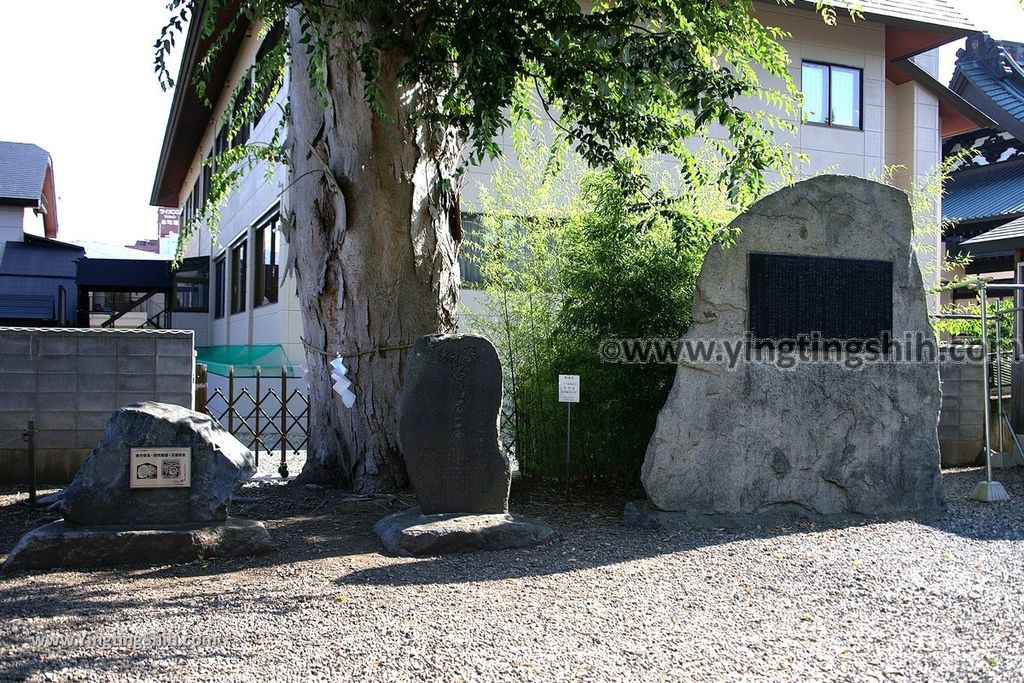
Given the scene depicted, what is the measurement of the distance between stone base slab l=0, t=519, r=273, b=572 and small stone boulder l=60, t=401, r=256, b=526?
0.10m

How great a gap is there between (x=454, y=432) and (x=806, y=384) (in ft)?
9.84

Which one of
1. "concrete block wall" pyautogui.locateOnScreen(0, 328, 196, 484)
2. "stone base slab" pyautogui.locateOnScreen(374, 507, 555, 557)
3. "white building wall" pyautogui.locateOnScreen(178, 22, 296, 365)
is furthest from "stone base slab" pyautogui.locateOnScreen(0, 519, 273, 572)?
"white building wall" pyautogui.locateOnScreen(178, 22, 296, 365)

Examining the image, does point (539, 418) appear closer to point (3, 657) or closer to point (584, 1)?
point (3, 657)

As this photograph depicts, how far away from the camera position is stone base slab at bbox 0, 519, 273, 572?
18.1 ft

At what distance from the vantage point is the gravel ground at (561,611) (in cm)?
387

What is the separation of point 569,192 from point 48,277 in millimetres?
21765

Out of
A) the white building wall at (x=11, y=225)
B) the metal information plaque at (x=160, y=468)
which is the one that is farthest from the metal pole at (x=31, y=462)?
the white building wall at (x=11, y=225)

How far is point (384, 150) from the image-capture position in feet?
25.5

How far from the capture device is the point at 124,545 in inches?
220

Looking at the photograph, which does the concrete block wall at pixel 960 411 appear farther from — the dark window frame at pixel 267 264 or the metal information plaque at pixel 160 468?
the dark window frame at pixel 267 264

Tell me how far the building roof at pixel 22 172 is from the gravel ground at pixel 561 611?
1020 inches

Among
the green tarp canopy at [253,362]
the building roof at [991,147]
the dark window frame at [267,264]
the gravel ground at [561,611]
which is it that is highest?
the building roof at [991,147]

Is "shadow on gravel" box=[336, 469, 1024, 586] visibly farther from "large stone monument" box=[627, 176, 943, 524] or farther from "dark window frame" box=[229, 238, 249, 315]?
"dark window frame" box=[229, 238, 249, 315]

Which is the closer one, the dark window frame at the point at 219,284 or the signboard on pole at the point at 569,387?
the signboard on pole at the point at 569,387
